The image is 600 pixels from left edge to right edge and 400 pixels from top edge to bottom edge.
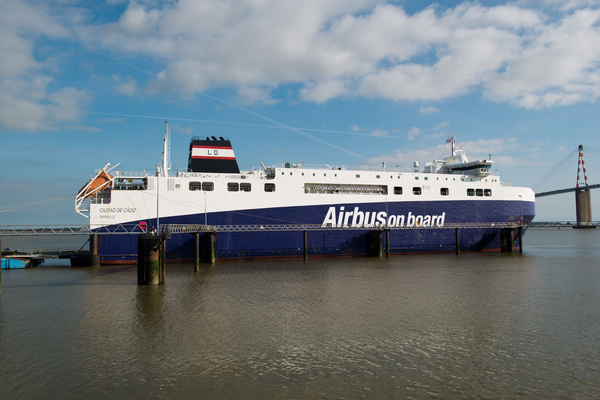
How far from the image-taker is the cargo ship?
2539cm

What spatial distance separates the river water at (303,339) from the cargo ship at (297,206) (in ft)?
23.8

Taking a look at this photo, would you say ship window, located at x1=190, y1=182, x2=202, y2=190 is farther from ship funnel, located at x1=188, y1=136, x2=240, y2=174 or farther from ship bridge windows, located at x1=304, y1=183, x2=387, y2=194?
ship bridge windows, located at x1=304, y1=183, x2=387, y2=194

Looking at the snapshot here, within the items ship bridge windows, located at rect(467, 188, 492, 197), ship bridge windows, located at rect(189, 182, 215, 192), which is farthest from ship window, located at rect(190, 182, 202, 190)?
ship bridge windows, located at rect(467, 188, 492, 197)

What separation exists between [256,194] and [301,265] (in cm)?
628

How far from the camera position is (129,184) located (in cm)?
2638

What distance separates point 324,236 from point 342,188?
4.20 m

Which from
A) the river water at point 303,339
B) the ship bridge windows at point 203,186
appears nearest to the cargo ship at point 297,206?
the ship bridge windows at point 203,186

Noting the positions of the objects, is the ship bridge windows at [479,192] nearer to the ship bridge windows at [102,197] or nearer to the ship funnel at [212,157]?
the ship funnel at [212,157]

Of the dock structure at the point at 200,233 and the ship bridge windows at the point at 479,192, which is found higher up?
the ship bridge windows at the point at 479,192

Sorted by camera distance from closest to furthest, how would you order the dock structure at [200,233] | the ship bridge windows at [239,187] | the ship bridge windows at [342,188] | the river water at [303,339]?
the river water at [303,339] → the dock structure at [200,233] → the ship bridge windows at [239,187] → the ship bridge windows at [342,188]

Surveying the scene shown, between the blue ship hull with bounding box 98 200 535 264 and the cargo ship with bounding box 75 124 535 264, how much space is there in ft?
0.24

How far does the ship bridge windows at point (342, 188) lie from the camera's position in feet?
→ 96.0

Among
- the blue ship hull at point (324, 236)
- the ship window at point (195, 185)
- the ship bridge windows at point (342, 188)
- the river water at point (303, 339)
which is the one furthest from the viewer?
the ship bridge windows at point (342, 188)

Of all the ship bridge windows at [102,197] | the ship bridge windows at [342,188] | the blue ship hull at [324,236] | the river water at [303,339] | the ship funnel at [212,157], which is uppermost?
the ship funnel at [212,157]
